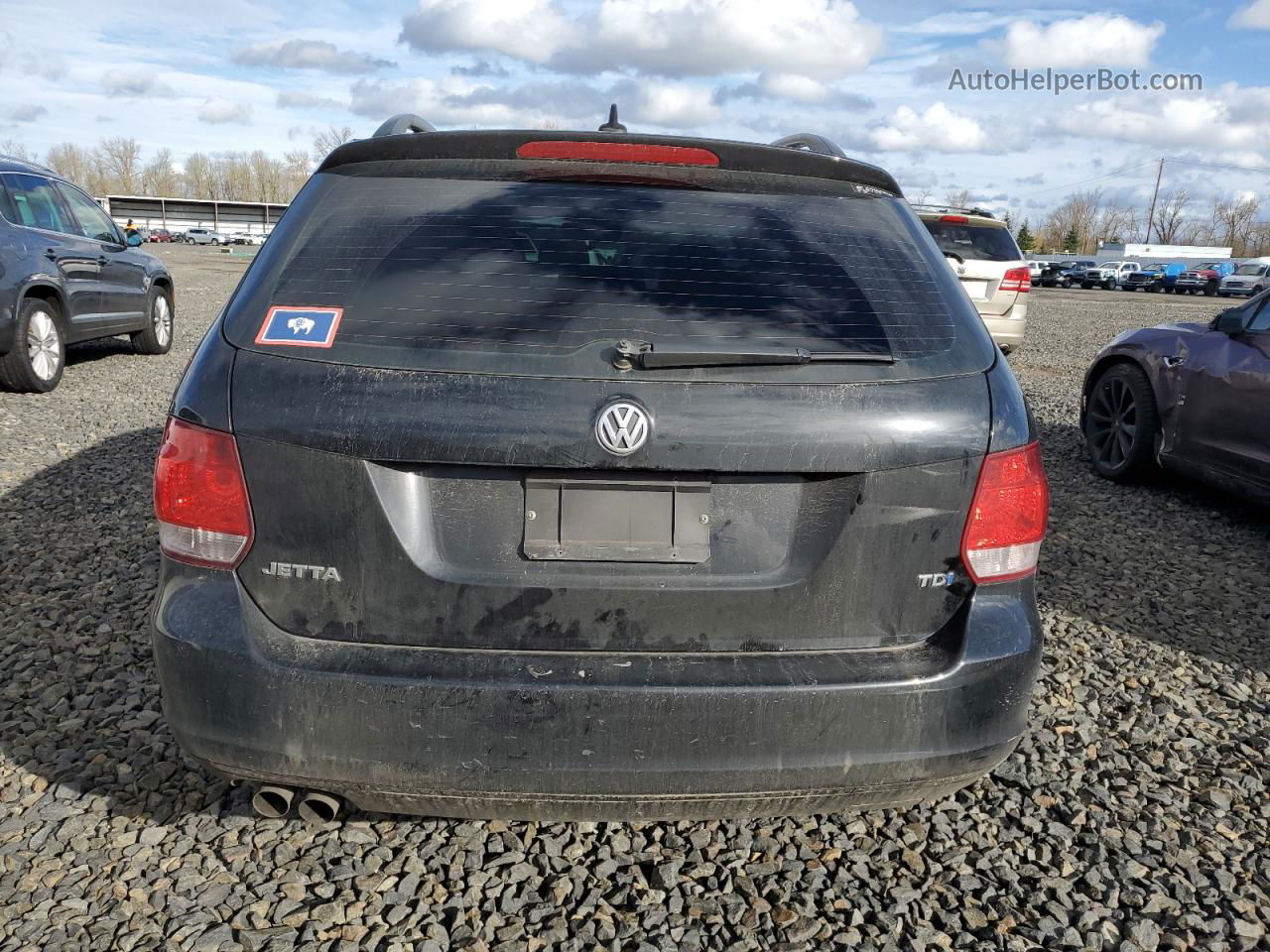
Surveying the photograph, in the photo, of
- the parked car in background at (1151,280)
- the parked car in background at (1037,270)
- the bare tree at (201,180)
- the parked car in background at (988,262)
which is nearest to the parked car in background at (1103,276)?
the parked car in background at (1151,280)

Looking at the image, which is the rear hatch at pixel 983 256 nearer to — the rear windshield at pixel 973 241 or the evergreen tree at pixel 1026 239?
the rear windshield at pixel 973 241

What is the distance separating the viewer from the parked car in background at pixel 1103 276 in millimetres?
52281

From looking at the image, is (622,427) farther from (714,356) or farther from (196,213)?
(196,213)

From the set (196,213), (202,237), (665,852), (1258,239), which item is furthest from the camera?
(1258,239)

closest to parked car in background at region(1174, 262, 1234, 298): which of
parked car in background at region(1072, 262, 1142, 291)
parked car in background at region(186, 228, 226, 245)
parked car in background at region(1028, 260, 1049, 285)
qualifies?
parked car in background at region(1072, 262, 1142, 291)

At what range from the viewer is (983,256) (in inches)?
460

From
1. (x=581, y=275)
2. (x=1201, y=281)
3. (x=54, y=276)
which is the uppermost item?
(x=581, y=275)

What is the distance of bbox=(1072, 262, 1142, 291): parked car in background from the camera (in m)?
52.3

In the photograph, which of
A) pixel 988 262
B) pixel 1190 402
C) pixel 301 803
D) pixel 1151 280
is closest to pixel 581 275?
pixel 301 803

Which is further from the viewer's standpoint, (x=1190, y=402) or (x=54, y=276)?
(x=54, y=276)

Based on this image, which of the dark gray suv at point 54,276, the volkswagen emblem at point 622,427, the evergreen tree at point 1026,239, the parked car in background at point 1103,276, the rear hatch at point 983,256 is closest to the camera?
the volkswagen emblem at point 622,427

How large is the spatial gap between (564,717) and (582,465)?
0.50m

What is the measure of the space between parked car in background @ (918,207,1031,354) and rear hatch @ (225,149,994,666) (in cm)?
1014

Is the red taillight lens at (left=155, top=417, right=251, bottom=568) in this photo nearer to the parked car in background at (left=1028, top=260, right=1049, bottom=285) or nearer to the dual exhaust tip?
the dual exhaust tip
